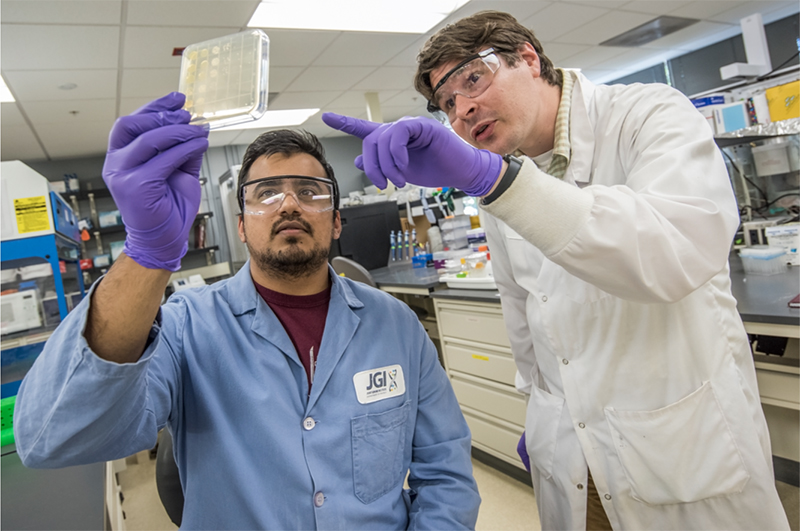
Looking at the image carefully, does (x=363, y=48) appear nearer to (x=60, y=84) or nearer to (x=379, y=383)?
(x=60, y=84)

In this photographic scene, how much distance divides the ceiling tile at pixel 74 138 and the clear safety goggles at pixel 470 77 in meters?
5.12

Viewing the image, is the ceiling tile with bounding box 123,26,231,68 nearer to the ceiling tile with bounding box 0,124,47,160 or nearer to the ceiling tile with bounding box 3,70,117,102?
the ceiling tile with bounding box 3,70,117,102

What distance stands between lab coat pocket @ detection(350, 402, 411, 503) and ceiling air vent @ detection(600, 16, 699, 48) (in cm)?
554

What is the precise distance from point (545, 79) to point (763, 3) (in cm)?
573

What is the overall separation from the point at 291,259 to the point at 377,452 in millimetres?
520

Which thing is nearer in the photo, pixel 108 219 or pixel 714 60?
pixel 108 219

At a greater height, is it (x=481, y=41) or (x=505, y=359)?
(x=481, y=41)

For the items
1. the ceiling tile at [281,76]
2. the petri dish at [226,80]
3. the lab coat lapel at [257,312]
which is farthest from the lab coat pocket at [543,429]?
the ceiling tile at [281,76]

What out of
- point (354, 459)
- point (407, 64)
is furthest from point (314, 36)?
point (354, 459)

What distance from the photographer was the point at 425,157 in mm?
933

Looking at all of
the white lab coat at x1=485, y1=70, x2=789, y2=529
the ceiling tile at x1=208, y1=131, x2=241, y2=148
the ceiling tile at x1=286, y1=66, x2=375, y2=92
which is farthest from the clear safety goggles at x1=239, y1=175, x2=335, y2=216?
the ceiling tile at x1=208, y1=131, x2=241, y2=148

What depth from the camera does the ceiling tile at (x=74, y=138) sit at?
4961mm

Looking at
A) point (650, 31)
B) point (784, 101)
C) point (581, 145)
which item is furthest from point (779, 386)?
point (650, 31)

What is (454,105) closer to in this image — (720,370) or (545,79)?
(545,79)
